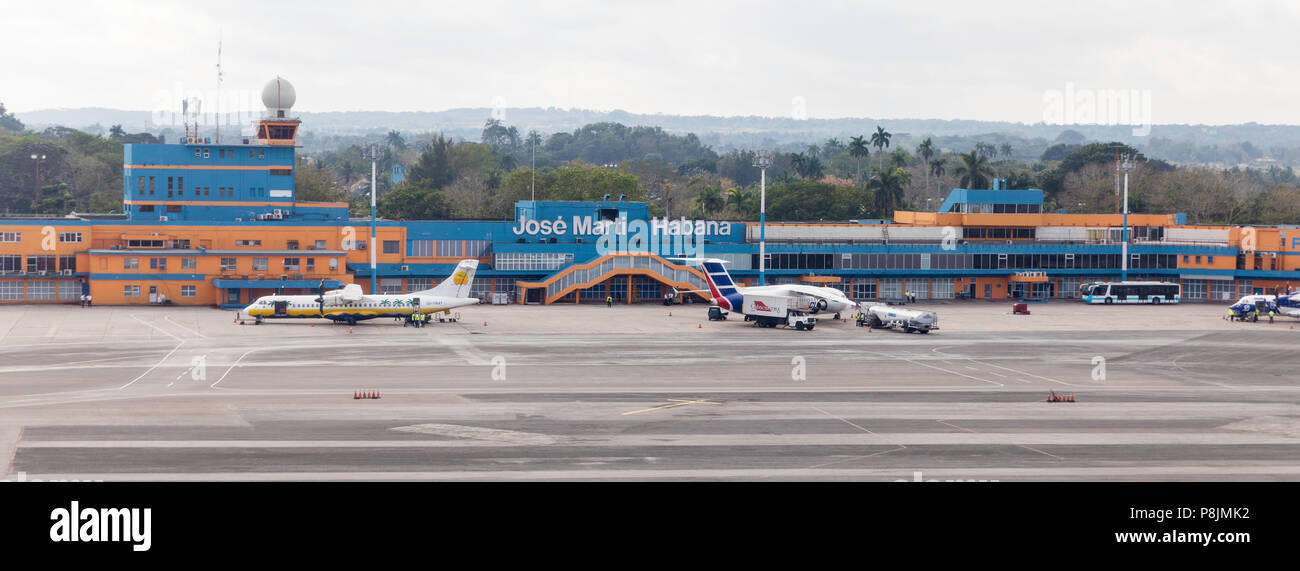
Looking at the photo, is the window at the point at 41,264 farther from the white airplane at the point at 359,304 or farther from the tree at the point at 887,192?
the tree at the point at 887,192

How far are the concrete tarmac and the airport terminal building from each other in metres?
14.0

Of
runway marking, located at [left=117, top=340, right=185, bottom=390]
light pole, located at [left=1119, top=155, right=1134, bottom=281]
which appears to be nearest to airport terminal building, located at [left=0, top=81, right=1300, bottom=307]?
light pole, located at [left=1119, top=155, right=1134, bottom=281]

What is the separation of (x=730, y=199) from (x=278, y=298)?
10076 cm

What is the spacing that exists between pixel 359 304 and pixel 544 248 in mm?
31881

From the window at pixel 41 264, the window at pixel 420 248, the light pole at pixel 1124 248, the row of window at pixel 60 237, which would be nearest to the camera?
the row of window at pixel 60 237

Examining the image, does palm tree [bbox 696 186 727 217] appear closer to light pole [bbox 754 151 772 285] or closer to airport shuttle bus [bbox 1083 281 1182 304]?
light pole [bbox 754 151 772 285]

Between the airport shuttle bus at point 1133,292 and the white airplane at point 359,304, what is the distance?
227 feet

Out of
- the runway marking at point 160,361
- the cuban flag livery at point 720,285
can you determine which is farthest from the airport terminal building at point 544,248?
the runway marking at point 160,361

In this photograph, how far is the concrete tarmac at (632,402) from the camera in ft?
134

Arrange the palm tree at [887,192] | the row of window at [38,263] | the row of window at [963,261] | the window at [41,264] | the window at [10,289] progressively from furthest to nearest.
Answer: the palm tree at [887,192], the row of window at [963,261], the window at [41,264], the row of window at [38,263], the window at [10,289]

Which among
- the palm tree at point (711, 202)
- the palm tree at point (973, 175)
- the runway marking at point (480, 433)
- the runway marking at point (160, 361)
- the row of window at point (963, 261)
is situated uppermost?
the palm tree at point (973, 175)

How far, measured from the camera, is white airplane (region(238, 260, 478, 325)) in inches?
3570

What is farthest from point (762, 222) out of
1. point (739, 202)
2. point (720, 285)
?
point (739, 202)

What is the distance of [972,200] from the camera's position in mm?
134250
